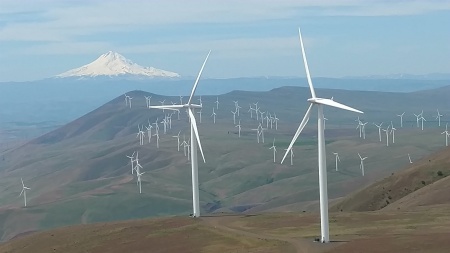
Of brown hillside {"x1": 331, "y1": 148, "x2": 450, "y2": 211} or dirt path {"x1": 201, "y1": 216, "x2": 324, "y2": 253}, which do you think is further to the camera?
brown hillside {"x1": 331, "y1": 148, "x2": 450, "y2": 211}

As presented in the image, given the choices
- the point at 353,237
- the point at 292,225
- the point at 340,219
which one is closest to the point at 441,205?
the point at 340,219

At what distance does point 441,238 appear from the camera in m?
92.2

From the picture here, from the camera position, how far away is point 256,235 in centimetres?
11288

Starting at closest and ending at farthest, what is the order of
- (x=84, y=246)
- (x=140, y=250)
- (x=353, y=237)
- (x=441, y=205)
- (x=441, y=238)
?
(x=441, y=238) < (x=353, y=237) < (x=140, y=250) < (x=84, y=246) < (x=441, y=205)

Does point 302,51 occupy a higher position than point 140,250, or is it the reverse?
point 302,51

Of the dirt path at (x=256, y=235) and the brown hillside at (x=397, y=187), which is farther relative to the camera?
the brown hillside at (x=397, y=187)

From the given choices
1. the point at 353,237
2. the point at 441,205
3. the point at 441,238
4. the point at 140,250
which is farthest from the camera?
the point at 441,205

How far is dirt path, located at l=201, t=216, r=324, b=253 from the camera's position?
321 feet

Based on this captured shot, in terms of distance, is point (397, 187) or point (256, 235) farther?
point (397, 187)

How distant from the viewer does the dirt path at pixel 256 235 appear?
9788 cm

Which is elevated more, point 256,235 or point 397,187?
point 397,187

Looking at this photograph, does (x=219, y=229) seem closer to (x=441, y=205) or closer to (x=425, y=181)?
(x=441, y=205)

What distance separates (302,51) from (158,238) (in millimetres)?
39027

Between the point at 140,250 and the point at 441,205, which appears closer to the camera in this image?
the point at 140,250
